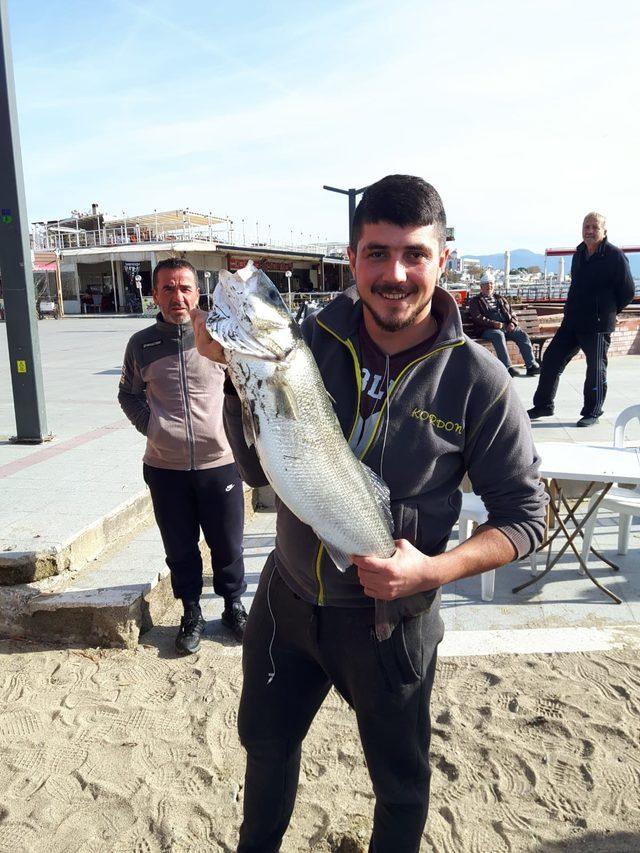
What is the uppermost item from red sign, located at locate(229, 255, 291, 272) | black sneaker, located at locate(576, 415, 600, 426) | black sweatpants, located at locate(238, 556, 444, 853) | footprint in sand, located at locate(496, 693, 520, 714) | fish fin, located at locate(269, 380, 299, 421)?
red sign, located at locate(229, 255, 291, 272)

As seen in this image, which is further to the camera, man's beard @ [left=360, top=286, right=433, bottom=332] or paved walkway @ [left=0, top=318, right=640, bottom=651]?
paved walkway @ [left=0, top=318, right=640, bottom=651]

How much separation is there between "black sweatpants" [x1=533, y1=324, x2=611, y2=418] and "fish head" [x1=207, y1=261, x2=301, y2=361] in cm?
745

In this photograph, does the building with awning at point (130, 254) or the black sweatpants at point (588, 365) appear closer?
the black sweatpants at point (588, 365)

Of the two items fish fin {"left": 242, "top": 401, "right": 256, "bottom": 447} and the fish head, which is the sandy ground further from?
the fish head

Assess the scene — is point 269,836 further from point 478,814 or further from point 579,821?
point 579,821

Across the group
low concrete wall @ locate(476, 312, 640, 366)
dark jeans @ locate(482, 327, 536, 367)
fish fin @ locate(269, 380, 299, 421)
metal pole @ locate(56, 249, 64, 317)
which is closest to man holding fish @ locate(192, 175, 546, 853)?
fish fin @ locate(269, 380, 299, 421)

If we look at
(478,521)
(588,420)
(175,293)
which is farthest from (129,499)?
(588,420)

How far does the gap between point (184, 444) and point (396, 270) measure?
2.50m

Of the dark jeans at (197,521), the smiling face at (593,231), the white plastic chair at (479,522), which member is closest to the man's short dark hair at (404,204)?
the dark jeans at (197,521)

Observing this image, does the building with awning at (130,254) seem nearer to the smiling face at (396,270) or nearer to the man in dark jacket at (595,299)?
the man in dark jacket at (595,299)

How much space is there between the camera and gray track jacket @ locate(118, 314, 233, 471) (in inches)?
159

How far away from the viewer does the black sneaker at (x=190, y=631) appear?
411 cm

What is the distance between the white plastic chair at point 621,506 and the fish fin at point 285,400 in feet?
12.0

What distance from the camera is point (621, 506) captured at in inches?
193
